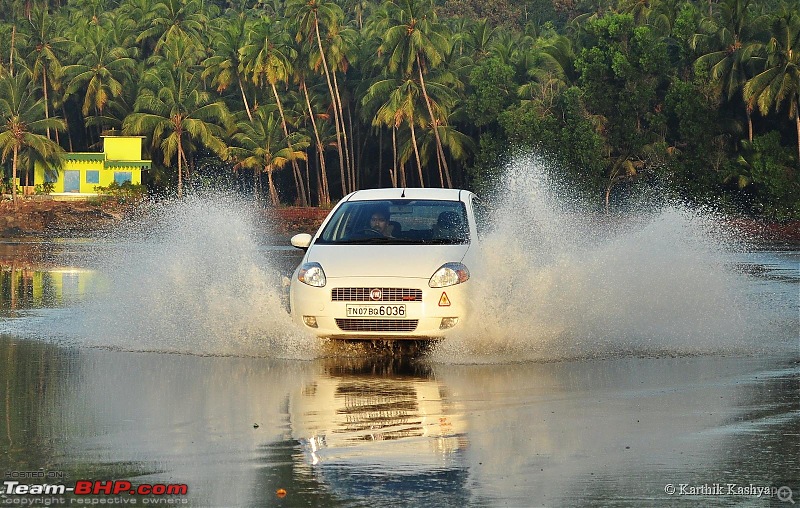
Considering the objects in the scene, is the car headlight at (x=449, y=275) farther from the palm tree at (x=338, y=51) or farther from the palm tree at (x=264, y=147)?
the palm tree at (x=338, y=51)

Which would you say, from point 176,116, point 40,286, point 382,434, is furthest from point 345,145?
point 382,434

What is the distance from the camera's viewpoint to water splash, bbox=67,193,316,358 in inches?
520

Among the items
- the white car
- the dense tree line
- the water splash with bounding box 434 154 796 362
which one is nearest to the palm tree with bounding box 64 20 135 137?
the dense tree line

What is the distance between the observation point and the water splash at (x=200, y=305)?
43.3ft

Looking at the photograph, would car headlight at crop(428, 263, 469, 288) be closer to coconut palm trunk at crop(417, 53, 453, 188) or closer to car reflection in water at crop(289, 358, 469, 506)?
car reflection in water at crop(289, 358, 469, 506)

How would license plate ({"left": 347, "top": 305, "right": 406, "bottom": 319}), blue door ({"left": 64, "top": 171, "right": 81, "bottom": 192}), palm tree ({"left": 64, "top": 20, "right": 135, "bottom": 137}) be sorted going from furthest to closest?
palm tree ({"left": 64, "top": 20, "right": 135, "bottom": 137}), blue door ({"left": 64, "top": 171, "right": 81, "bottom": 192}), license plate ({"left": 347, "top": 305, "right": 406, "bottom": 319})

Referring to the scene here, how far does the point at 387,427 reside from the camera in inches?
341

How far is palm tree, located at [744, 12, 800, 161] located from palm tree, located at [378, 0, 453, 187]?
55.1 ft

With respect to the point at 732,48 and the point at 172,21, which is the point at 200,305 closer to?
the point at 732,48

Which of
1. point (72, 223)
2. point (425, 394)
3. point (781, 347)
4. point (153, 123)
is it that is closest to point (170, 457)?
point (425, 394)

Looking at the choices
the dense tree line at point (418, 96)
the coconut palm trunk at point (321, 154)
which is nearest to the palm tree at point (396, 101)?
the dense tree line at point (418, 96)

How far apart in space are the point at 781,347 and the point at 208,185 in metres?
73.6

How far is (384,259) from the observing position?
12461 millimetres

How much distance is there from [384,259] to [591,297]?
3.23 metres
